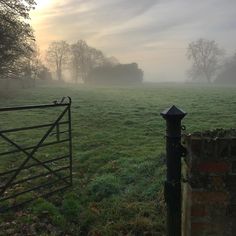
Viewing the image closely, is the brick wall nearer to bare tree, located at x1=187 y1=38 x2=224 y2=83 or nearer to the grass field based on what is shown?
the grass field

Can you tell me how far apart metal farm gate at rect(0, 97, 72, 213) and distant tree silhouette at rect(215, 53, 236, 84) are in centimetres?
9222


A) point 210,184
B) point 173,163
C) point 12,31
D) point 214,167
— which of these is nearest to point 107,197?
point 173,163

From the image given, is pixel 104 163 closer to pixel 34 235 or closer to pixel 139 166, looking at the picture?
pixel 139 166

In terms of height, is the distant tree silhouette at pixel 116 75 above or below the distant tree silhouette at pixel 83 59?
below

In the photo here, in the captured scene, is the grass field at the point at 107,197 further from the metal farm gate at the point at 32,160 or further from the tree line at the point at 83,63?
the tree line at the point at 83,63

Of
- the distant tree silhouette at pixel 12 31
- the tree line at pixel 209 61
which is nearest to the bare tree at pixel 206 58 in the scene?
the tree line at pixel 209 61

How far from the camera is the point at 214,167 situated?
3.88 meters

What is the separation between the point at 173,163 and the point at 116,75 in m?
98.6

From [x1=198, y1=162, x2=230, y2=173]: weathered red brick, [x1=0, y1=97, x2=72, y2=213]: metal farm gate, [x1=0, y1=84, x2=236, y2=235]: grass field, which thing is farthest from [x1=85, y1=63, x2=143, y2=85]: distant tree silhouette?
[x1=198, y1=162, x2=230, y2=173]: weathered red brick

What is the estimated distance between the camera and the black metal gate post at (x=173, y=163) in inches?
161

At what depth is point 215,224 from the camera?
4066 millimetres

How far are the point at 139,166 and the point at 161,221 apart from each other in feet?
11.4

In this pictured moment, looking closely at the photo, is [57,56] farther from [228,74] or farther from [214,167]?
[214,167]

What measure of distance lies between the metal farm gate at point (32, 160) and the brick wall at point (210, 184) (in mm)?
4010
